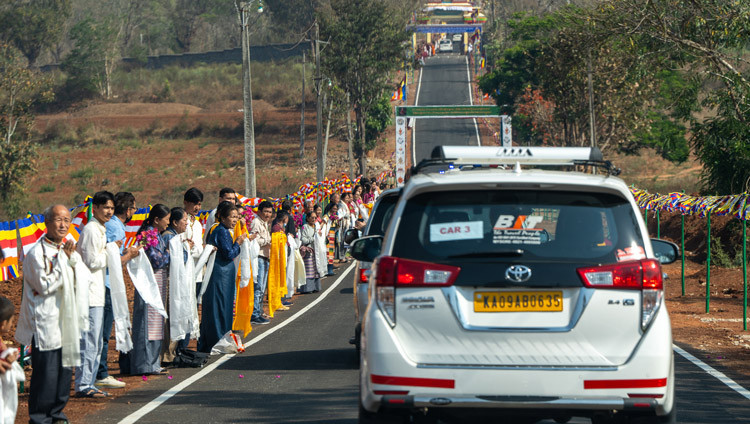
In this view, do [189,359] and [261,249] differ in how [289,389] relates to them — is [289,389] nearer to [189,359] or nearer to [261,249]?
[189,359]

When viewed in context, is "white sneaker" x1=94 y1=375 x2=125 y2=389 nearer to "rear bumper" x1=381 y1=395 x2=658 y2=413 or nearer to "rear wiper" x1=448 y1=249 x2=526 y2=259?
"rear bumper" x1=381 y1=395 x2=658 y2=413

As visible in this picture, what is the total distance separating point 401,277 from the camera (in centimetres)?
600

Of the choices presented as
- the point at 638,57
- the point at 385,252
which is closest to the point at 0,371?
the point at 385,252

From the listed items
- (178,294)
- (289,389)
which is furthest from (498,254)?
(178,294)

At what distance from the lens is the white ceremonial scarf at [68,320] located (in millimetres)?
8578

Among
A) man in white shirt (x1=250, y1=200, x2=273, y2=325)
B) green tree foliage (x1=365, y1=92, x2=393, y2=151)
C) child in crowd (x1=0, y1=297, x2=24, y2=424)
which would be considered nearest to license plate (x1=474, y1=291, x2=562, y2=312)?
child in crowd (x1=0, y1=297, x2=24, y2=424)

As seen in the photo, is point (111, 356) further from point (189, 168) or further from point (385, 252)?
point (189, 168)

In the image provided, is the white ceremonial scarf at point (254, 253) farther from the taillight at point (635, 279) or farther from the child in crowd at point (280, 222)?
the taillight at point (635, 279)

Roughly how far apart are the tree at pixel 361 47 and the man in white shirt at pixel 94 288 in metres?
61.0

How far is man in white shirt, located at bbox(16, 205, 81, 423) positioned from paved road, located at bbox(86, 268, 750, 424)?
658mm

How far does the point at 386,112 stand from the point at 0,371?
77494 millimetres

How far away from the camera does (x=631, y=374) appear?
5.91m

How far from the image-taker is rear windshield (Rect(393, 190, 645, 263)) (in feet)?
19.7

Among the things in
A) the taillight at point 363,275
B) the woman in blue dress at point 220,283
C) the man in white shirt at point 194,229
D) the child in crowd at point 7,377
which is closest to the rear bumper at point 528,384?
the child in crowd at point 7,377
